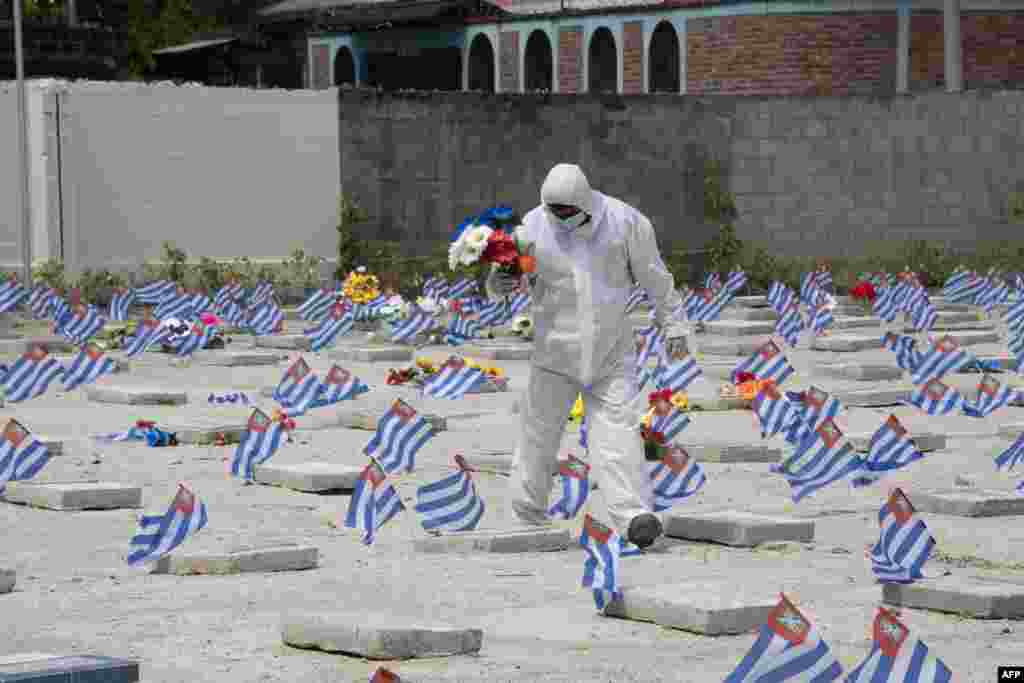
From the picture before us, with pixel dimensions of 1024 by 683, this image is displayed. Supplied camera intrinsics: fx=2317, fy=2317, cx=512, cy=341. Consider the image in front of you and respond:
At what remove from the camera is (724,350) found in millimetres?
22578

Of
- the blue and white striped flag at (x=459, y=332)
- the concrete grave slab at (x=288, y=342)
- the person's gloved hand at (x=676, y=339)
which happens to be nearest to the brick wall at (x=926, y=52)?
the blue and white striped flag at (x=459, y=332)

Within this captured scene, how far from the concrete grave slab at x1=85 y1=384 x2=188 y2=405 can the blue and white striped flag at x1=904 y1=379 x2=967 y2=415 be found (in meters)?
5.59

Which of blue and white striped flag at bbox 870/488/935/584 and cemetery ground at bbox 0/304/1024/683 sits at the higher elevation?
blue and white striped flag at bbox 870/488/935/584

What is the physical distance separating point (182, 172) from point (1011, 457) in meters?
16.1

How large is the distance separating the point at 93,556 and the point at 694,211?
21613mm

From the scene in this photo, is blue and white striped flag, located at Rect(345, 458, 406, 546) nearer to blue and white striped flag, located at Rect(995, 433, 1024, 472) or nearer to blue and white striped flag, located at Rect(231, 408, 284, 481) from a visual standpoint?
blue and white striped flag, located at Rect(231, 408, 284, 481)

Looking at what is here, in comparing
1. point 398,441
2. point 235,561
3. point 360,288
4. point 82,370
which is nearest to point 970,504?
point 398,441

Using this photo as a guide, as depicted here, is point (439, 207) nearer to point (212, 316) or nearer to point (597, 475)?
point (212, 316)

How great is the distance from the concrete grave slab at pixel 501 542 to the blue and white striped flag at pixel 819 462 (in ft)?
7.22

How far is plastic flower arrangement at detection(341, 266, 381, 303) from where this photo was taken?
2645 centimetres

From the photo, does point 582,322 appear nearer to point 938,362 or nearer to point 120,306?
point 938,362

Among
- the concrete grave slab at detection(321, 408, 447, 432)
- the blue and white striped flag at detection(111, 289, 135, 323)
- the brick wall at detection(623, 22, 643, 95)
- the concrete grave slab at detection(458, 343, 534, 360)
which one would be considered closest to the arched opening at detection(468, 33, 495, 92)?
the brick wall at detection(623, 22, 643, 95)

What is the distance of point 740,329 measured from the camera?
965 inches

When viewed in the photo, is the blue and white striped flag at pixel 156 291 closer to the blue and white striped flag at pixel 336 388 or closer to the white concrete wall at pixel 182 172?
the white concrete wall at pixel 182 172
